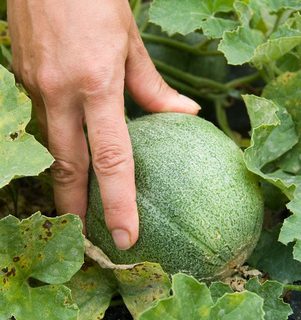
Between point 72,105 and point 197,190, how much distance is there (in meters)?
0.35

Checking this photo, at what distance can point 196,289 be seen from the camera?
143 cm

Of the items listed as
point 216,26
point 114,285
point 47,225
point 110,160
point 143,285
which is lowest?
point 114,285

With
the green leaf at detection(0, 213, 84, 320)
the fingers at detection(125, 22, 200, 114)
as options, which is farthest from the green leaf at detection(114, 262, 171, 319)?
the fingers at detection(125, 22, 200, 114)

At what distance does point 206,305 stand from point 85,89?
546mm

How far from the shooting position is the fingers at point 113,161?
1610 mm

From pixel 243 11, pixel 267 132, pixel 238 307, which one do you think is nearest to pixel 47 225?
pixel 238 307

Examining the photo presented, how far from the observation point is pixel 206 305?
1.41 meters

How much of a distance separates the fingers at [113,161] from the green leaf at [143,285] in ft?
0.26

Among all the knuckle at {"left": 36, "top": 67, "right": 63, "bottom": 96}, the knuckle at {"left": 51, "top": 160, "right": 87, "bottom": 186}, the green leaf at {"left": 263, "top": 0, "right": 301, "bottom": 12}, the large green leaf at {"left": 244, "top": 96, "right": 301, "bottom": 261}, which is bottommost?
the knuckle at {"left": 51, "top": 160, "right": 87, "bottom": 186}

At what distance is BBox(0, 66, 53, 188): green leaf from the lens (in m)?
1.50

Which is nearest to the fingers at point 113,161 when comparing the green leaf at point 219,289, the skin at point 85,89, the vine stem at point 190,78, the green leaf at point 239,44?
the skin at point 85,89

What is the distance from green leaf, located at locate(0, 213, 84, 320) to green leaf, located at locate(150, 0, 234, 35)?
0.71 m

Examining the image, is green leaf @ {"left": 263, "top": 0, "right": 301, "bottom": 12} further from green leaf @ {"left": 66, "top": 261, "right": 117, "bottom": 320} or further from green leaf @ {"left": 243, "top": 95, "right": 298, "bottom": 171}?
green leaf @ {"left": 66, "top": 261, "right": 117, "bottom": 320}

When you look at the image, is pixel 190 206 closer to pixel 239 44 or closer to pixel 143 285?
pixel 143 285
